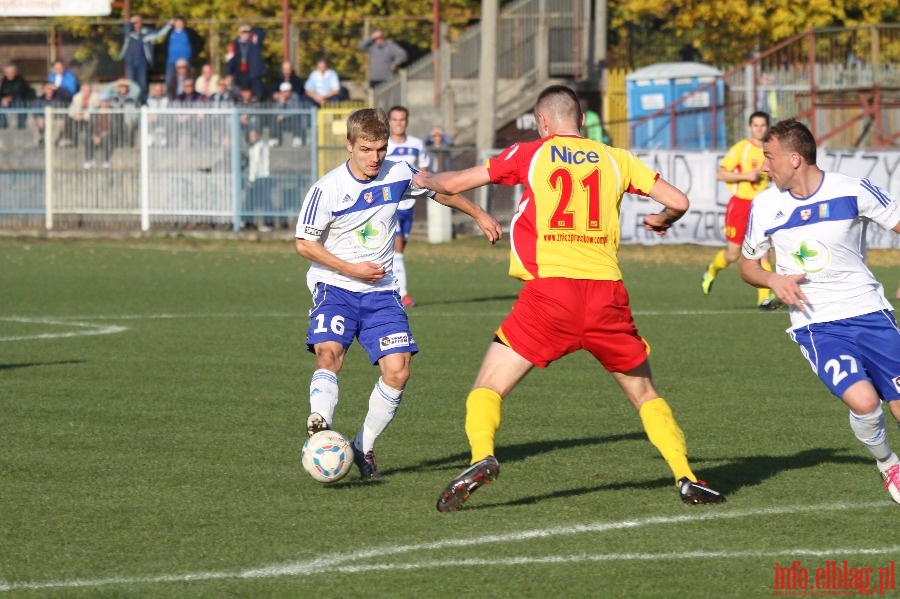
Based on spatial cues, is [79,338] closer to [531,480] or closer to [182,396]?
[182,396]

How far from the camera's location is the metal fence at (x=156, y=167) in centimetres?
2797

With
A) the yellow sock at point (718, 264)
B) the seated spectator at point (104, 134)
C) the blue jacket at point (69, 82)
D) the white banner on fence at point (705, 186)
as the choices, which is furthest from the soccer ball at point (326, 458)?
the blue jacket at point (69, 82)

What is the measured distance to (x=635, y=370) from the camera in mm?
7586

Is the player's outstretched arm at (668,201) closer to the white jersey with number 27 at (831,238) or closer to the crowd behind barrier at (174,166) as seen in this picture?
the white jersey with number 27 at (831,238)

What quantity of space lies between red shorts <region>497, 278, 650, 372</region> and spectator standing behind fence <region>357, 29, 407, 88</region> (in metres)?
25.3

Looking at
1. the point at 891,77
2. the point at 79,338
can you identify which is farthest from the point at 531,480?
the point at 891,77

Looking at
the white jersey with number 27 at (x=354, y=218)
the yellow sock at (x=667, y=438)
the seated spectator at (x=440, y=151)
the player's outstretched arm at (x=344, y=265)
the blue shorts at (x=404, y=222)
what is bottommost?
the yellow sock at (x=667, y=438)

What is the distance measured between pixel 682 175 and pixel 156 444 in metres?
18.1

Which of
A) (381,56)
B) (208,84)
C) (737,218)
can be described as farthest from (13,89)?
(737,218)

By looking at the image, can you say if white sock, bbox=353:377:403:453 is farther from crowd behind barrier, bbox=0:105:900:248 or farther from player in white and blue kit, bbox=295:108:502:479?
crowd behind barrier, bbox=0:105:900:248

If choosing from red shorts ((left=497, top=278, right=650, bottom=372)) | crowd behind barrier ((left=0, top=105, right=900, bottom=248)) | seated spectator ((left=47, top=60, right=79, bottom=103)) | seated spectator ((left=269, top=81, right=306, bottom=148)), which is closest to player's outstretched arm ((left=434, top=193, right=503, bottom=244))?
red shorts ((left=497, top=278, right=650, bottom=372))

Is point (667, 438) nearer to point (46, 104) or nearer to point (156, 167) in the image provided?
point (156, 167)

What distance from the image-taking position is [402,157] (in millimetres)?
17719

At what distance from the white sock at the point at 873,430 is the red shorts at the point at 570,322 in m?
1.12
